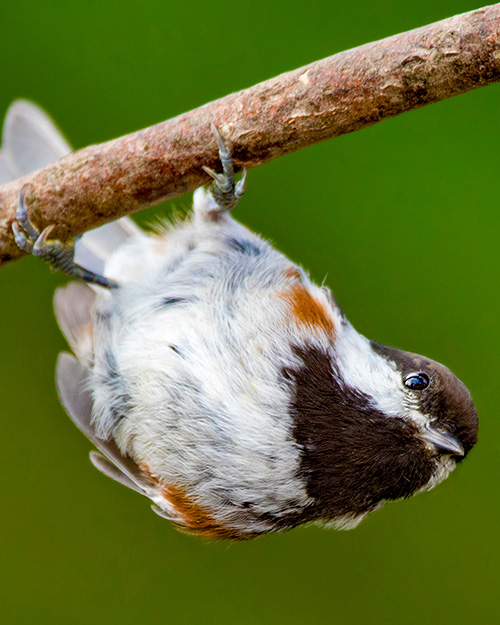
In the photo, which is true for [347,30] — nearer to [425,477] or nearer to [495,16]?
[495,16]

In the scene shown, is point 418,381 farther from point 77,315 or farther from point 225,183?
point 77,315

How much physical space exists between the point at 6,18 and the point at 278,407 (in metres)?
1.80

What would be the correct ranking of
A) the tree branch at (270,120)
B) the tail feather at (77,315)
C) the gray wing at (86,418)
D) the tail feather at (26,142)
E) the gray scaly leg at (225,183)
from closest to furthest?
the tree branch at (270,120) < the gray scaly leg at (225,183) < the gray wing at (86,418) < the tail feather at (77,315) < the tail feather at (26,142)

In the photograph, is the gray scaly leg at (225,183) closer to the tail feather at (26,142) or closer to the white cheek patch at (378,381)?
the white cheek patch at (378,381)

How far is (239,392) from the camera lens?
1754 mm

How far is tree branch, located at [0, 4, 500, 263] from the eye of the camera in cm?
133

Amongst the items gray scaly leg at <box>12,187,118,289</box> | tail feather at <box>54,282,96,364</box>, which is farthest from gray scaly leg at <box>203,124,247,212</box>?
tail feather at <box>54,282,96,364</box>

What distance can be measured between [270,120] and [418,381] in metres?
0.68

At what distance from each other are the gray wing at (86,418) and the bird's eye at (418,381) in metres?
0.75

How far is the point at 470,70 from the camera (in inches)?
52.1

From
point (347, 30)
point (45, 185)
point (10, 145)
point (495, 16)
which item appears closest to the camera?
point (495, 16)

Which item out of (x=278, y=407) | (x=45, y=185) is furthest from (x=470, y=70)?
(x=45, y=185)

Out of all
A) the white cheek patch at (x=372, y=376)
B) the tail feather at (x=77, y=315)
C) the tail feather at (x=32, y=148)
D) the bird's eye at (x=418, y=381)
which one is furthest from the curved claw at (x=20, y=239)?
the bird's eye at (x=418, y=381)

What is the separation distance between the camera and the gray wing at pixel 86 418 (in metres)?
2.00
